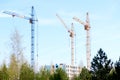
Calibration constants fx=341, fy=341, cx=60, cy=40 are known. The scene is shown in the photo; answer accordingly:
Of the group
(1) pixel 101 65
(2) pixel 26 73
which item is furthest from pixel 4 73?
(1) pixel 101 65

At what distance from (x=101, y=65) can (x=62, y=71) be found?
11.3 metres

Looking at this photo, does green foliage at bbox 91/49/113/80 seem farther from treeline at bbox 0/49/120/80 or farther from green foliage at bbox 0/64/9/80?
green foliage at bbox 0/64/9/80

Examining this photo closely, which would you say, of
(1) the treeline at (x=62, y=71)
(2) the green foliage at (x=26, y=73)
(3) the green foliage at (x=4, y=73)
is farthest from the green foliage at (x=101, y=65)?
(3) the green foliage at (x=4, y=73)

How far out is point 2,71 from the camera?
44.1 m

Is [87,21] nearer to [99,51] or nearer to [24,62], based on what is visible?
[24,62]

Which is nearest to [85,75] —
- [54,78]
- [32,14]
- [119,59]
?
[54,78]

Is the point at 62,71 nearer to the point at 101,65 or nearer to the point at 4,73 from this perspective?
the point at 4,73

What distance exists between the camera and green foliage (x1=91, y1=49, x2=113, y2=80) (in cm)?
3494

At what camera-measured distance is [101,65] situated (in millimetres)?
35094

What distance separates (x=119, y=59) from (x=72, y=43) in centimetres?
7808

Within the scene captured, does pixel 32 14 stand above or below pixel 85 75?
above

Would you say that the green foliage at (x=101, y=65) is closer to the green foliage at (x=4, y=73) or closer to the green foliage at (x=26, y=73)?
the green foliage at (x=26, y=73)

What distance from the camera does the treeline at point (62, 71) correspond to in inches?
1352

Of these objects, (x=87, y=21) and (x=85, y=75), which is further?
(x=87, y=21)
